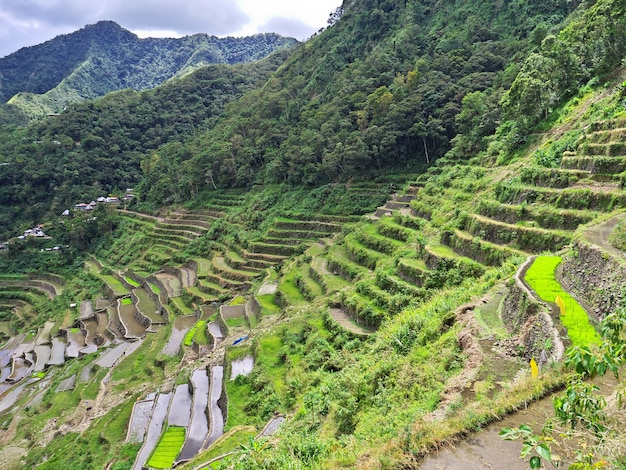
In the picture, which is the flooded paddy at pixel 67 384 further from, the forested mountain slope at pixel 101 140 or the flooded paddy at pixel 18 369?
the forested mountain slope at pixel 101 140

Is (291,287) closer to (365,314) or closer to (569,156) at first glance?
(365,314)

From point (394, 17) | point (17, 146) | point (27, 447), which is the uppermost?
point (394, 17)

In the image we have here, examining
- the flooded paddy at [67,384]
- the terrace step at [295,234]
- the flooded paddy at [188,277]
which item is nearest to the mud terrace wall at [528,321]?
the terrace step at [295,234]

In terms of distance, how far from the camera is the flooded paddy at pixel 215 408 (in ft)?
43.5

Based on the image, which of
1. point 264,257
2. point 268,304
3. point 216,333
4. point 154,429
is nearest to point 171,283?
point 264,257

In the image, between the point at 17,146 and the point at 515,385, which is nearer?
the point at 515,385

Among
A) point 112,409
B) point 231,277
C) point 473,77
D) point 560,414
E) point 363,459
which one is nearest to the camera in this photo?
point 560,414

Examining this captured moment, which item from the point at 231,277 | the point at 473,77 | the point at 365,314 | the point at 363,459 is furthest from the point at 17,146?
the point at 363,459

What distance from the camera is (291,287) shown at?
70.6ft

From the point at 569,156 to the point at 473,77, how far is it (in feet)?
67.5

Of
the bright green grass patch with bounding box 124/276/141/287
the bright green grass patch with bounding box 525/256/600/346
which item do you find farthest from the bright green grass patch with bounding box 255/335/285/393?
the bright green grass patch with bounding box 124/276/141/287

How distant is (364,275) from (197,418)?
8.11 m

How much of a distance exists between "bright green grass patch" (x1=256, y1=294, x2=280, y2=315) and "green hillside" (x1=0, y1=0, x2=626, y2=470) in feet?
0.48

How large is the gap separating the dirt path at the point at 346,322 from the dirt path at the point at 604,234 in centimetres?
666
